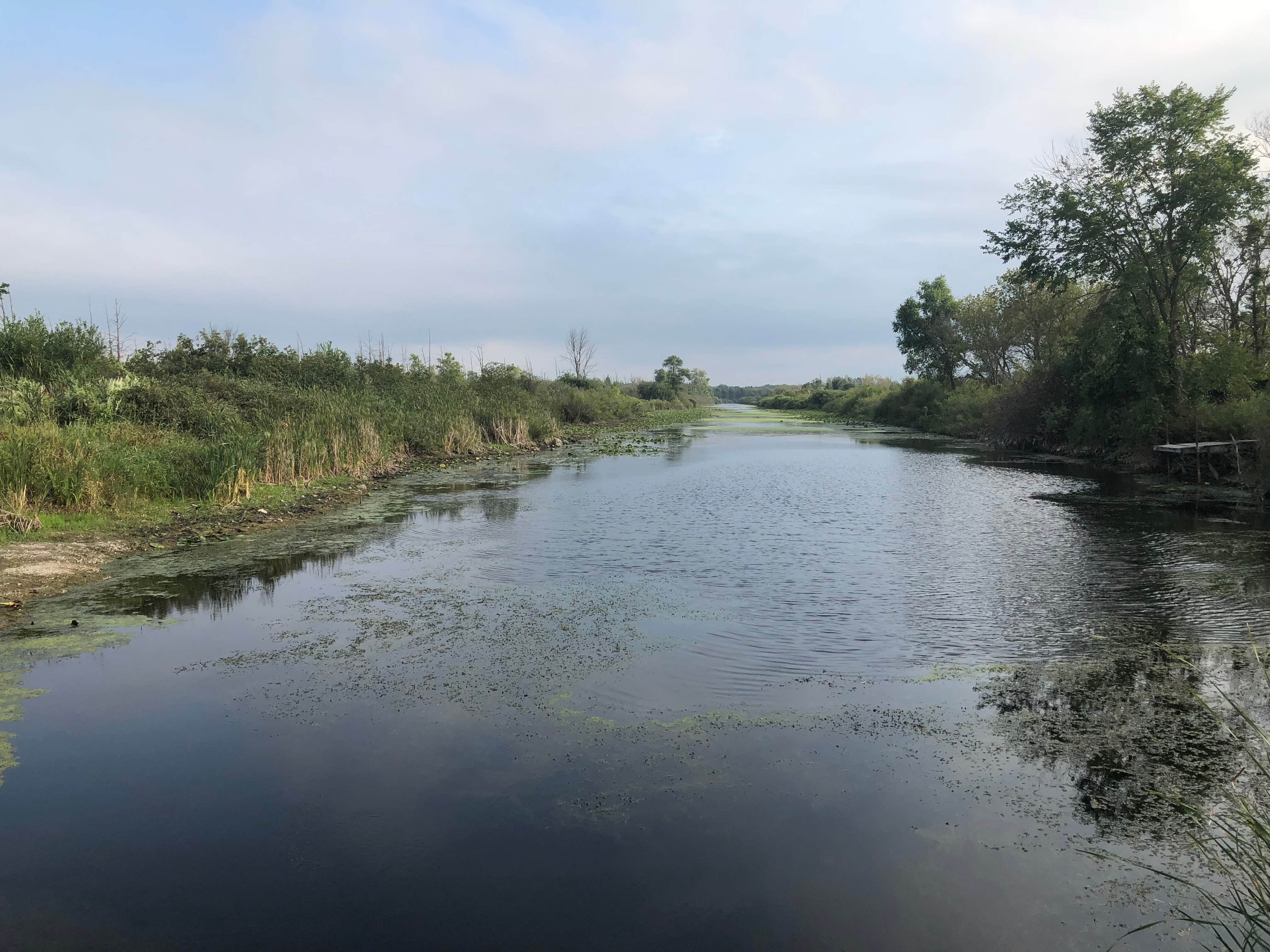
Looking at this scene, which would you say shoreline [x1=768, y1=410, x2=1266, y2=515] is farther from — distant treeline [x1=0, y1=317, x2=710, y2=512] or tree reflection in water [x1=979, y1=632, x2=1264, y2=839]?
distant treeline [x1=0, y1=317, x2=710, y2=512]

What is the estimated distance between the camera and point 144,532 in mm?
11453

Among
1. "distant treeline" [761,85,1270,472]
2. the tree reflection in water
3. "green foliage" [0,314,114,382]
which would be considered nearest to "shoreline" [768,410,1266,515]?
"distant treeline" [761,85,1270,472]

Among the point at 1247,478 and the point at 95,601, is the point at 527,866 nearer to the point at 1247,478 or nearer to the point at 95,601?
the point at 95,601

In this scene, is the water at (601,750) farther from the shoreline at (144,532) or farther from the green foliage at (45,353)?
the green foliage at (45,353)

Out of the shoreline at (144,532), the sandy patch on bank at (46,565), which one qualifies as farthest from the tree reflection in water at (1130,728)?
the sandy patch on bank at (46,565)

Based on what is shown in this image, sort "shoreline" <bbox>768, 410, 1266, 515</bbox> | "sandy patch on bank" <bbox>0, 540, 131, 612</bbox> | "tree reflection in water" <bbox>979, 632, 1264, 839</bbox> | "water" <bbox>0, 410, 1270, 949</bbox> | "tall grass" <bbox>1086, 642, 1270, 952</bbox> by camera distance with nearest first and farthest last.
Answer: "tall grass" <bbox>1086, 642, 1270, 952</bbox> → "water" <bbox>0, 410, 1270, 949</bbox> → "tree reflection in water" <bbox>979, 632, 1264, 839</bbox> → "sandy patch on bank" <bbox>0, 540, 131, 612</bbox> → "shoreline" <bbox>768, 410, 1266, 515</bbox>

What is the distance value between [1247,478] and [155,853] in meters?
19.2

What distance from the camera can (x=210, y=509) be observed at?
13102 millimetres

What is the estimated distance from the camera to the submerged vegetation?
11.8m

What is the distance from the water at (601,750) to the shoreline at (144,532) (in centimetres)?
49

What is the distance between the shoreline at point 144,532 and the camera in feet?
28.8

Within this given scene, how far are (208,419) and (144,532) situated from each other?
20.3 ft

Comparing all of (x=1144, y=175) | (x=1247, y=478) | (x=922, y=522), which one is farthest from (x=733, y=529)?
(x=1144, y=175)

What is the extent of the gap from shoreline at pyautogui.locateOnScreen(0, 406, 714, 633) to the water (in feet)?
1.61
